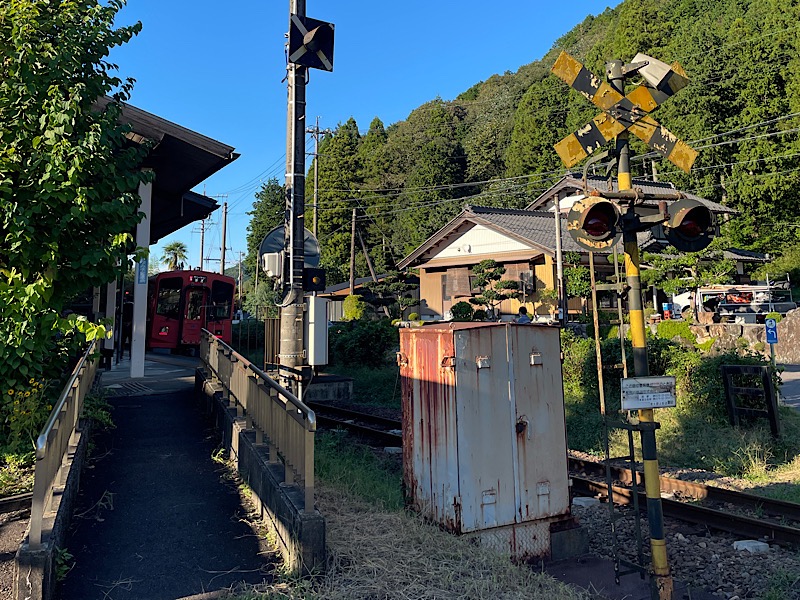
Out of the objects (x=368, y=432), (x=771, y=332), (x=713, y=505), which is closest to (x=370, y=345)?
(x=368, y=432)

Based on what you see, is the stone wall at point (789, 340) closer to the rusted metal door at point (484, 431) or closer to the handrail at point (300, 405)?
the rusted metal door at point (484, 431)

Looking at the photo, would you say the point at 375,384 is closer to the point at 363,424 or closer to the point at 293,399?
the point at 363,424

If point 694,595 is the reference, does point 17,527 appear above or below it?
above

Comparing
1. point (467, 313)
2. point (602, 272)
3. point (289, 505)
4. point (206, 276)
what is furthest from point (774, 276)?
point (289, 505)

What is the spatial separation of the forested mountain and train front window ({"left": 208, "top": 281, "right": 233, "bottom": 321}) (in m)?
24.2

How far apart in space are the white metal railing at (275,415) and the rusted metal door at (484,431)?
141 cm

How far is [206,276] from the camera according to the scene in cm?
2083

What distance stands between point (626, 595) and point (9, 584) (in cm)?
473

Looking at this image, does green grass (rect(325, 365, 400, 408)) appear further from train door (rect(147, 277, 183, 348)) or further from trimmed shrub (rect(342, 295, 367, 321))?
trimmed shrub (rect(342, 295, 367, 321))

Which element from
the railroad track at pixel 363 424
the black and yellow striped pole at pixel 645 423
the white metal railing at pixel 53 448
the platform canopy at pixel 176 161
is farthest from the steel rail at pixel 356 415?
the black and yellow striped pole at pixel 645 423

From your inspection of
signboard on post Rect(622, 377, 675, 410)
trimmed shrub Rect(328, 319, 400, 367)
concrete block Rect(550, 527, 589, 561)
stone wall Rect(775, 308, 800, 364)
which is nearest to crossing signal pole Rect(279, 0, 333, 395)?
concrete block Rect(550, 527, 589, 561)

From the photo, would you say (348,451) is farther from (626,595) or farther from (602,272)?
(602,272)

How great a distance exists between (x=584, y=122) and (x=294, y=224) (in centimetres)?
4889

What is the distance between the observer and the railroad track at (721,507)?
5934mm
